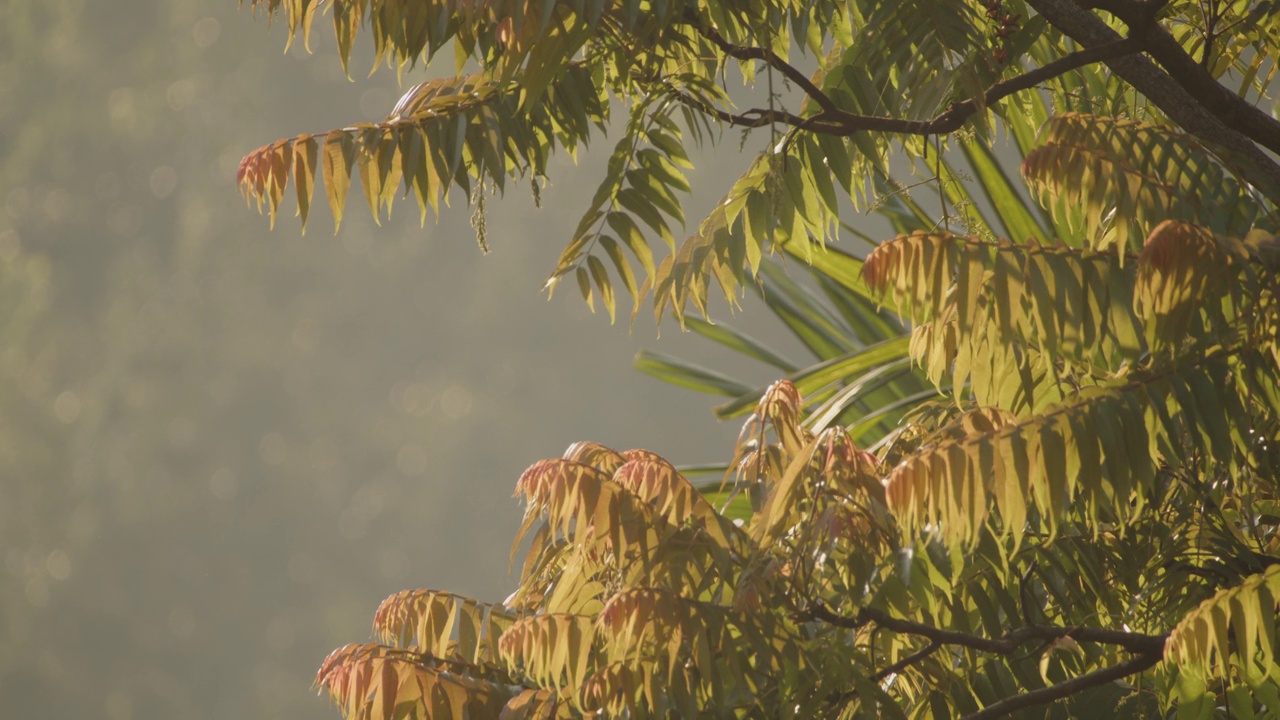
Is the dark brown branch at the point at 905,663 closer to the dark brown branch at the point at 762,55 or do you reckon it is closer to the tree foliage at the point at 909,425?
the tree foliage at the point at 909,425

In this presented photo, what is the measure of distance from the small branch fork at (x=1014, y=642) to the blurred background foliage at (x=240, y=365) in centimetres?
790

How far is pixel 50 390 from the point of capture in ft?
30.4

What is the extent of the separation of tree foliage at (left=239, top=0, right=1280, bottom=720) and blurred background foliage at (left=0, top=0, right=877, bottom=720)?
7.79 metres

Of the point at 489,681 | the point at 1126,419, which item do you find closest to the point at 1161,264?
the point at 1126,419

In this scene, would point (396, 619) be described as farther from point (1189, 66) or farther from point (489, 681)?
point (1189, 66)

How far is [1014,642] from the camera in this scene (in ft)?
3.20

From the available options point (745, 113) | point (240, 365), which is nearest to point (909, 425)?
point (745, 113)

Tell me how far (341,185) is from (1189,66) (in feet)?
2.35

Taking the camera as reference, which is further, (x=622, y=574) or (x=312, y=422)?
(x=312, y=422)

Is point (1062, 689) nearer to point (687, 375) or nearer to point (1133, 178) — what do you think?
point (1133, 178)

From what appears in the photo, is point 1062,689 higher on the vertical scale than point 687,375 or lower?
lower

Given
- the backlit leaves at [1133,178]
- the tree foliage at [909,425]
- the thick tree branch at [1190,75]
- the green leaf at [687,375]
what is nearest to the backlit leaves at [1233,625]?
the tree foliage at [909,425]

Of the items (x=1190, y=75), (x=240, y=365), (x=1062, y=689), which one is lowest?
(x=1062, y=689)

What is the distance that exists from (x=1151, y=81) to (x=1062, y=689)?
0.53 meters
